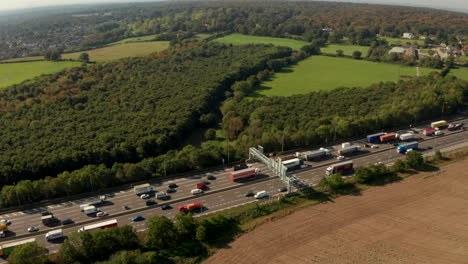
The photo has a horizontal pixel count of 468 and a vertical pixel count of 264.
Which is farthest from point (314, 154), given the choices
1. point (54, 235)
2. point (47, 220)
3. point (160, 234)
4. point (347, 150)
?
point (47, 220)

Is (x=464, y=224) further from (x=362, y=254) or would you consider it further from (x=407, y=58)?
(x=407, y=58)

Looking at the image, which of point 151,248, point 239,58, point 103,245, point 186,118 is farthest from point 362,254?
point 239,58

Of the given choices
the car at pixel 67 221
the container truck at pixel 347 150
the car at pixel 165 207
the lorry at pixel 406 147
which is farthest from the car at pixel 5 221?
the lorry at pixel 406 147

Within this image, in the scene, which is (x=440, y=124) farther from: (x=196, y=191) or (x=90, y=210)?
(x=90, y=210)

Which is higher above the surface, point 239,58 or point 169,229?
point 239,58

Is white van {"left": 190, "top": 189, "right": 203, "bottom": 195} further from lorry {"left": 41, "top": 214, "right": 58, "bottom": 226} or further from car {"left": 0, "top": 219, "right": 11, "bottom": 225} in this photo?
car {"left": 0, "top": 219, "right": 11, "bottom": 225}

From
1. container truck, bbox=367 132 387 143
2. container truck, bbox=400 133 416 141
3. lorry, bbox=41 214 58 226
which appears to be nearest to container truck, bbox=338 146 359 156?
container truck, bbox=367 132 387 143
